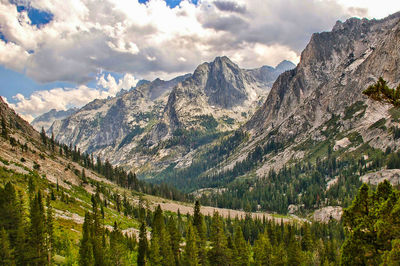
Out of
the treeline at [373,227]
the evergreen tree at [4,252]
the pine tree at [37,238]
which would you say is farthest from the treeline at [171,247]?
the treeline at [373,227]

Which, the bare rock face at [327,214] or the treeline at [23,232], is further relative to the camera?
the bare rock face at [327,214]

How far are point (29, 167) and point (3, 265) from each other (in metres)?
81.4

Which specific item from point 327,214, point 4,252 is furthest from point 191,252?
point 327,214

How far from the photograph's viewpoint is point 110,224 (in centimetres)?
9512

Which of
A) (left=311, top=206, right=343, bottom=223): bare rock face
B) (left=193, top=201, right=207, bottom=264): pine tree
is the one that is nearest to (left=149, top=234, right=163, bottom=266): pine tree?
(left=193, top=201, right=207, bottom=264): pine tree

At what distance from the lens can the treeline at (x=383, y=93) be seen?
2348 cm

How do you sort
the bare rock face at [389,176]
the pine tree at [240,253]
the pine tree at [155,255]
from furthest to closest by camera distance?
the bare rock face at [389,176]
the pine tree at [240,253]
the pine tree at [155,255]

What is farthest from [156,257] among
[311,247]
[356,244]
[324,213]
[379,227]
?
[324,213]

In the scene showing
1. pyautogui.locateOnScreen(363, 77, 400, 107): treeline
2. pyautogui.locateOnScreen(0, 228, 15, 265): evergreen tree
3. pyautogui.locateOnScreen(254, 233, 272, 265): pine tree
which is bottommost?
pyautogui.locateOnScreen(254, 233, 272, 265): pine tree

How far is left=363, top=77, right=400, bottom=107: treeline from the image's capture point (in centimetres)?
2348

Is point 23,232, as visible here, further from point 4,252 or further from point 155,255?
point 155,255

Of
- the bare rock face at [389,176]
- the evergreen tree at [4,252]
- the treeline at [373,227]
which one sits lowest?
the evergreen tree at [4,252]

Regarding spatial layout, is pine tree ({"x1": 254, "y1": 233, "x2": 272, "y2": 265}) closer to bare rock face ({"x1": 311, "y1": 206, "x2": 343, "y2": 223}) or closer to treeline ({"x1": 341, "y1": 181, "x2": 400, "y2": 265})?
treeline ({"x1": 341, "y1": 181, "x2": 400, "y2": 265})

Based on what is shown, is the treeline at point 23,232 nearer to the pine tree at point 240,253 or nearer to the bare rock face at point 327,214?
the pine tree at point 240,253
